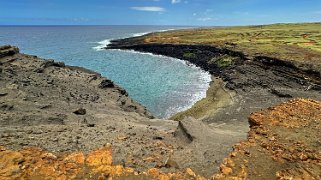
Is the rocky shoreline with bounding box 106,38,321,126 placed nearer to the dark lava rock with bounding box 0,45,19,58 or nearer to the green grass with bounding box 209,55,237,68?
the green grass with bounding box 209,55,237,68

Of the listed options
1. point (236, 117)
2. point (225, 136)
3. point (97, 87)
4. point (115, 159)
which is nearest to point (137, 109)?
point (97, 87)

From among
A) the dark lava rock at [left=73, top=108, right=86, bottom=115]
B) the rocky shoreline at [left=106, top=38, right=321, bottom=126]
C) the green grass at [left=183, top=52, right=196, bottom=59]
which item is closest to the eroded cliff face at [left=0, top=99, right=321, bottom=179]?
the dark lava rock at [left=73, top=108, right=86, bottom=115]

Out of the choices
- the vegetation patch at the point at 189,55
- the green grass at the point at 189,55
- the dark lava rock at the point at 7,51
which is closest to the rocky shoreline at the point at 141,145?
the dark lava rock at the point at 7,51

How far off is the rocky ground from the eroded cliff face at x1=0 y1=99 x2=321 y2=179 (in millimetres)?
467

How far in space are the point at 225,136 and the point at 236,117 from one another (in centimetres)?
1638

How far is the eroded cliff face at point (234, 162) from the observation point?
1409cm

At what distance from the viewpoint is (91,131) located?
20375 mm

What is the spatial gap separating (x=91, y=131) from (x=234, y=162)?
9.72m

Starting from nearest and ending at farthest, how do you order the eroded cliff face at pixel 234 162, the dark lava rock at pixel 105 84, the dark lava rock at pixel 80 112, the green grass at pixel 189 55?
the eroded cliff face at pixel 234 162 → the dark lava rock at pixel 80 112 → the dark lava rock at pixel 105 84 → the green grass at pixel 189 55

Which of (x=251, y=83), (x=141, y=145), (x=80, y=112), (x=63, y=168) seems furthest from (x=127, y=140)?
(x=251, y=83)

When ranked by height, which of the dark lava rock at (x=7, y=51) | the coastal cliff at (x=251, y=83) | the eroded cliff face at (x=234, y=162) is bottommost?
the coastal cliff at (x=251, y=83)

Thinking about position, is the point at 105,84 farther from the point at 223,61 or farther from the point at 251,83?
the point at 223,61

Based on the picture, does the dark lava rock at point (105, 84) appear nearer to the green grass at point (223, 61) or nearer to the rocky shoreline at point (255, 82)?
the rocky shoreline at point (255, 82)

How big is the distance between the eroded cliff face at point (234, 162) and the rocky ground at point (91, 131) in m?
0.47
